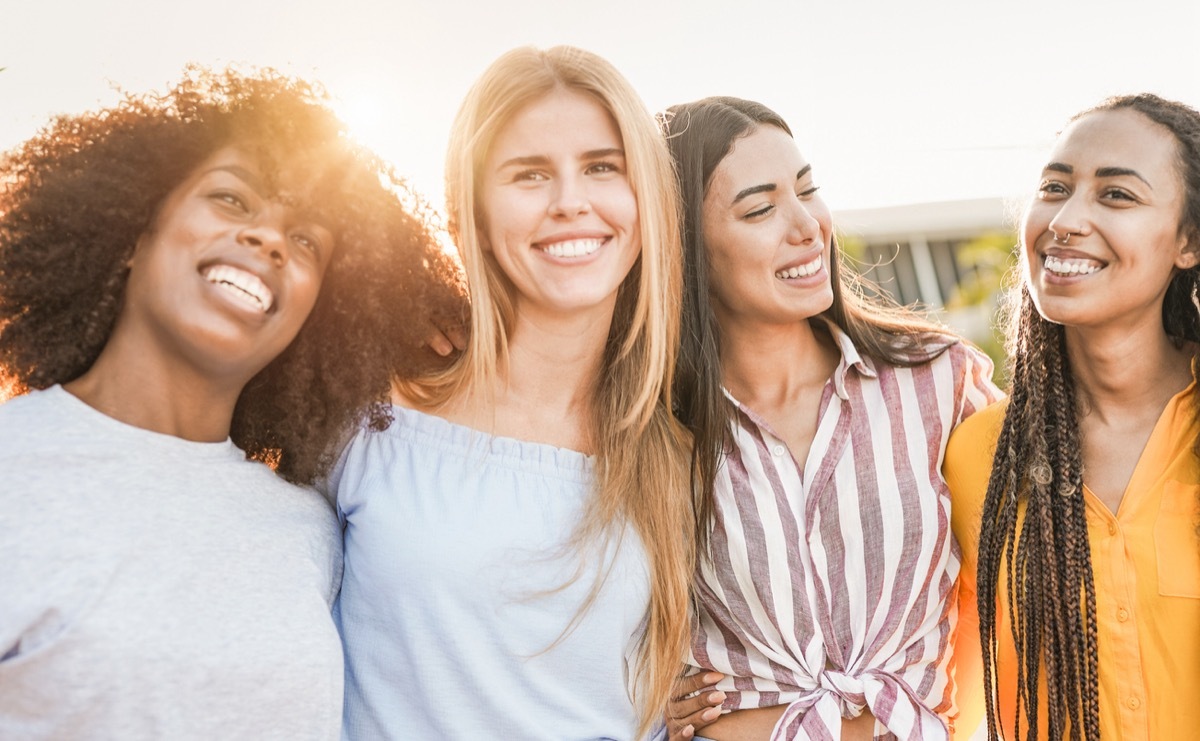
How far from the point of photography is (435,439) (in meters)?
2.93

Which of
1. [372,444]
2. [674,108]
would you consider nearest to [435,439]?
[372,444]

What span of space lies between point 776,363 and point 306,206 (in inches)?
61.6

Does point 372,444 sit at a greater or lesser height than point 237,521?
greater

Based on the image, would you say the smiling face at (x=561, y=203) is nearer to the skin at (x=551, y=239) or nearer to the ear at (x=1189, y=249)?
the skin at (x=551, y=239)

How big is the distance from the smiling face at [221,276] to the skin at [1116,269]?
6.44 feet

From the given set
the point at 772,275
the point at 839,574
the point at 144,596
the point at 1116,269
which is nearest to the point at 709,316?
the point at 772,275

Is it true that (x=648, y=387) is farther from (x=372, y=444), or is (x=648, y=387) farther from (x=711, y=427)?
(x=372, y=444)

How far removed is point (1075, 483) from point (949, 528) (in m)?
0.41

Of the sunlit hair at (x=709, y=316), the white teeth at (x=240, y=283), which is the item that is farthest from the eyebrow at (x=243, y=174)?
the sunlit hair at (x=709, y=316)

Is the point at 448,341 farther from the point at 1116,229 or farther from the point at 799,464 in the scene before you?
the point at 1116,229

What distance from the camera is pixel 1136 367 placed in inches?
116

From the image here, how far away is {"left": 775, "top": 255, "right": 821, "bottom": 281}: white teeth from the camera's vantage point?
10.8 feet

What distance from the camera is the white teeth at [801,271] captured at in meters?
3.28

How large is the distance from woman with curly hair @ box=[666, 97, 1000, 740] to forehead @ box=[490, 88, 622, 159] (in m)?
0.43
